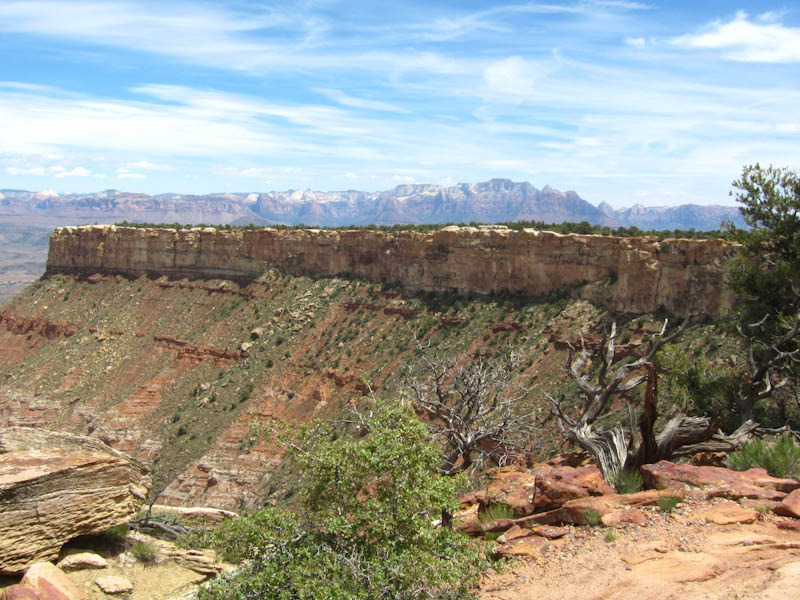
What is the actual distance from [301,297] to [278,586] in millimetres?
49485

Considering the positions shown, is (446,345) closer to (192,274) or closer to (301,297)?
(301,297)

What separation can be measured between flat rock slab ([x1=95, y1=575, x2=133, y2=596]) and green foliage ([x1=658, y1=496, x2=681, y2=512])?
10124 mm

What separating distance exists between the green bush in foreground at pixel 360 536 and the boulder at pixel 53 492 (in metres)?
2.36

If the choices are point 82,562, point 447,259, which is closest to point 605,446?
point 82,562

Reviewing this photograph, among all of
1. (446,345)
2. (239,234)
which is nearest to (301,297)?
(239,234)

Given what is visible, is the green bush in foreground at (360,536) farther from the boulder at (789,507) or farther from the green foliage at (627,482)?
the boulder at (789,507)

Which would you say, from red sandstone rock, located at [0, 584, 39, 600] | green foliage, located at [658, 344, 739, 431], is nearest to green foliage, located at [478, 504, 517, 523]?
green foliage, located at [658, 344, 739, 431]

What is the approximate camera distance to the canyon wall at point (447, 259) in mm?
37469

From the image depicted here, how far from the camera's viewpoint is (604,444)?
16438 mm

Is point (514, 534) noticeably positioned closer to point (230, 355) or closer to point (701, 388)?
point (701, 388)

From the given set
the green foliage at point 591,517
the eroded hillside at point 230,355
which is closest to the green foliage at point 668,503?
the green foliage at point 591,517

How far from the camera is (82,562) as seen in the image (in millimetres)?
12094

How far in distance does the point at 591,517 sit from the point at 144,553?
29.2 ft

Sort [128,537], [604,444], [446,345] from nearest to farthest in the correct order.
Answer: [128,537]
[604,444]
[446,345]
